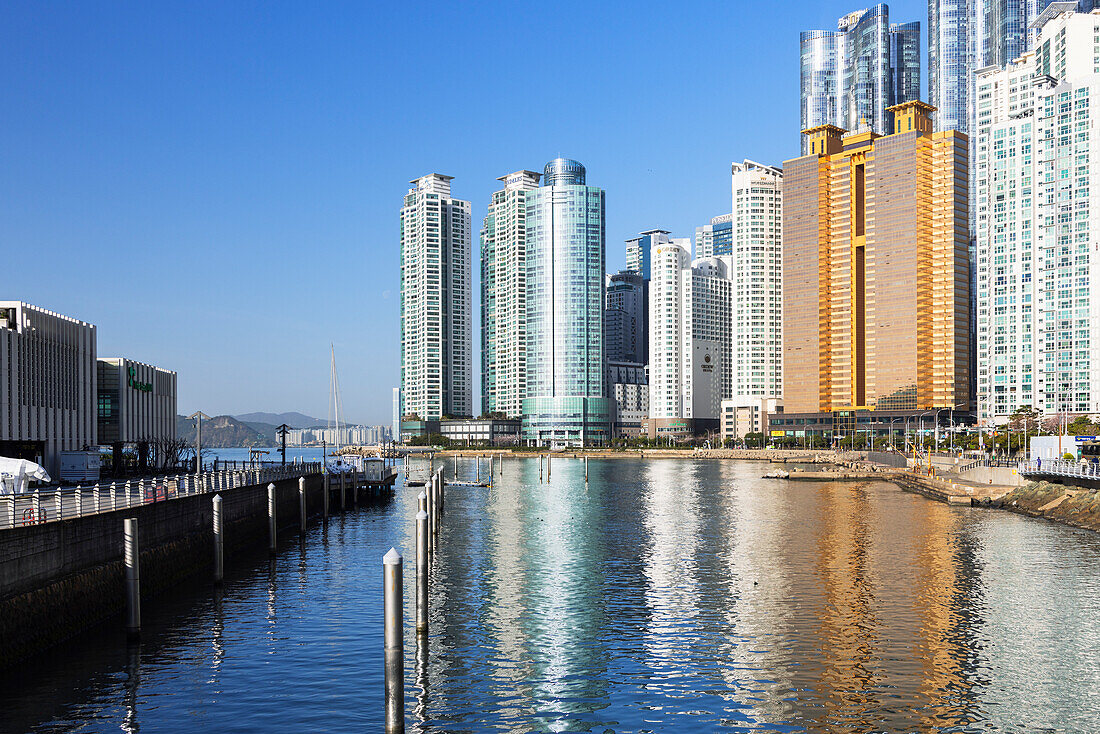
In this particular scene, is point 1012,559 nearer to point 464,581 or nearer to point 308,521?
point 464,581

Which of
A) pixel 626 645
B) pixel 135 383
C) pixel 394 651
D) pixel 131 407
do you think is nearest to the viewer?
pixel 394 651

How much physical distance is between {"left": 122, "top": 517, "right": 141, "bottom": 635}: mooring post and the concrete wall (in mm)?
1702

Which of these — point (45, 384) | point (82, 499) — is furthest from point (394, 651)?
point (45, 384)

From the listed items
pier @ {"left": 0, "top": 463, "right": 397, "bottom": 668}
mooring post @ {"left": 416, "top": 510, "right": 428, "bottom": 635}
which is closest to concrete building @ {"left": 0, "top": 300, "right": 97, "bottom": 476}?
pier @ {"left": 0, "top": 463, "right": 397, "bottom": 668}

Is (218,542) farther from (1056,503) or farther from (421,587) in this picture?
(1056,503)

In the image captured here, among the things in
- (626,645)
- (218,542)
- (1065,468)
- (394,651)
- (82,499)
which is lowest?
(626,645)

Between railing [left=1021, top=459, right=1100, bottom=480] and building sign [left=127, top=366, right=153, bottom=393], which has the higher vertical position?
building sign [left=127, top=366, right=153, bottom=393]

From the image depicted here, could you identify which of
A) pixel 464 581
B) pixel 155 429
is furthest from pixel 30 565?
pixel 155 429

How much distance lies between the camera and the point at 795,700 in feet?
111

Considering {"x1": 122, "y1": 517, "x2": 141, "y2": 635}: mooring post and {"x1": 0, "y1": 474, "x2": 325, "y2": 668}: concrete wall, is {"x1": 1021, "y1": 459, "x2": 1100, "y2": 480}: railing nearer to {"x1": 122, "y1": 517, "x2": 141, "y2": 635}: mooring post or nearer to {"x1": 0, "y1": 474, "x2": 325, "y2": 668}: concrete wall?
{"x1": 0, "y1": 474, "x2": 325, "y2": 668}: concrete wall

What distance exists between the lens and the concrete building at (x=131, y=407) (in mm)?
118562

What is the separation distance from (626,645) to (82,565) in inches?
942

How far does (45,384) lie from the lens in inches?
3767

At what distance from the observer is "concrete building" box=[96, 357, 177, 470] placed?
118562 mm
